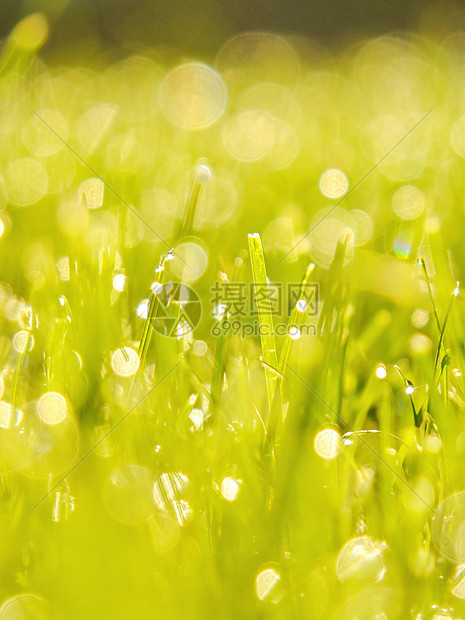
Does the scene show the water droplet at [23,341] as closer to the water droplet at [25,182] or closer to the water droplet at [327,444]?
the water droplet at [327,444]

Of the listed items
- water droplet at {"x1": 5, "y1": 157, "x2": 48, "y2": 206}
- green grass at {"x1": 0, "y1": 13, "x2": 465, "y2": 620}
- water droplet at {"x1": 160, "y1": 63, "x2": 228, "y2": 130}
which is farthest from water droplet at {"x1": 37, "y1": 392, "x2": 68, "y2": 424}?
water droplet at {"x1": 160, "y1": 63, "x2": 228, "y2": 130}

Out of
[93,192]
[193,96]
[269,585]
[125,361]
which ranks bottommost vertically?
A: [269,585]

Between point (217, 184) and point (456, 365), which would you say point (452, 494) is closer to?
point (456, 365)

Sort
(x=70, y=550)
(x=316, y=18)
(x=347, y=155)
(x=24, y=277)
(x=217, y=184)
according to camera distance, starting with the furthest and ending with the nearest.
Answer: (x=316, y=18) < (x=347, y=155) < (x=217, y=184) < (x=24, y=277) < (x=70, y=550)

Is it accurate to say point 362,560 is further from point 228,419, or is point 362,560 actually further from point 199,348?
point 199,348

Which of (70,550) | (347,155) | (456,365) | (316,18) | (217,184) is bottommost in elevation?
(70,550)

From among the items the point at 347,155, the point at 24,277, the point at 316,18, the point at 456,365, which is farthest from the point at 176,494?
the point at 316,18

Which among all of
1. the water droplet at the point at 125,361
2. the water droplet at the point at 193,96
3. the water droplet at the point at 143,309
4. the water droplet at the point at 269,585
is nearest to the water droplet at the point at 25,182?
the water droplet at the point at 143,309

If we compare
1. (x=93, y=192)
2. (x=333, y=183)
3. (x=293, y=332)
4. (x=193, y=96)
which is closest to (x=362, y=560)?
(x=293, y=332)
